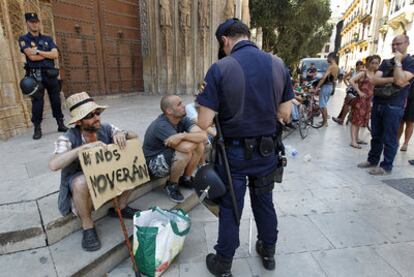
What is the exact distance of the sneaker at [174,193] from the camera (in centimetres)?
303

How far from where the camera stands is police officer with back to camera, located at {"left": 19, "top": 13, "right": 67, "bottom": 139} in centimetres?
399

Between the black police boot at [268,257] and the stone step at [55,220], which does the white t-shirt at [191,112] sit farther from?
the black police boot at [268,257]

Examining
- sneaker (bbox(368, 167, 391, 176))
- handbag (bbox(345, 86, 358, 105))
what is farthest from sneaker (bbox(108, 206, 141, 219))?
handbag (bbox(345, 86, 358, 105))

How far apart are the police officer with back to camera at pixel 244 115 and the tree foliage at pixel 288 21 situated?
1739 centimetres

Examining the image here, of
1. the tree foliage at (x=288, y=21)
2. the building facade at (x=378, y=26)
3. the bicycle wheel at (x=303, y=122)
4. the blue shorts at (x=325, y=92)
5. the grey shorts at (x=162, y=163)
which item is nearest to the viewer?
the grey shorts at (x=162, y=163)

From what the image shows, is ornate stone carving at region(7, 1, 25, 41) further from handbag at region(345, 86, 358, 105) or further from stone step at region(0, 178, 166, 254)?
handbag at region(345, 86, 358, 105)

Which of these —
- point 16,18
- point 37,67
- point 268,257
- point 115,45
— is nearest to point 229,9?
point 115,45

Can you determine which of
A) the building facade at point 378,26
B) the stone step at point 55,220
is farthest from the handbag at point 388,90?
the building facade at point 378,26

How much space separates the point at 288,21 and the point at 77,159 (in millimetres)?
18946

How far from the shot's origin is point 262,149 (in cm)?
202

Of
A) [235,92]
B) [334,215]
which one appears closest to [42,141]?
[235,92]

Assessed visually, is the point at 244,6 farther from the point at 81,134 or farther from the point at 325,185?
the point at 81,134

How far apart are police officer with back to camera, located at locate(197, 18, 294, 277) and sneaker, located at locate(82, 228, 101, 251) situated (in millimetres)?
970

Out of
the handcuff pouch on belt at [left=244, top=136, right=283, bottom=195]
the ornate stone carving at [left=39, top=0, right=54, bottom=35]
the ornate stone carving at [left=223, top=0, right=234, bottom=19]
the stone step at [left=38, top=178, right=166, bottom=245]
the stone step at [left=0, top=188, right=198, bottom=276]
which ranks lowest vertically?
the stone step at [left=0, top=188, right=198, bottom=276]
